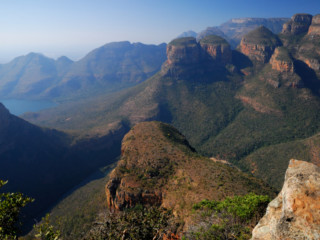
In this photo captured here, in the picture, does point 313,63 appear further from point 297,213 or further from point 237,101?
point 297,213

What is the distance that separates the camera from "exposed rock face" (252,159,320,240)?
1017cm

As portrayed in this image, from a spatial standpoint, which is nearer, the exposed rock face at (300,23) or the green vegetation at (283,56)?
the green vegetation at (283,56)

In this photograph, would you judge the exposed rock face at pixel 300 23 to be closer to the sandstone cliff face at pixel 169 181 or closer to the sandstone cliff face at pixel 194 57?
the sandstone cliff face at pixel 194 57

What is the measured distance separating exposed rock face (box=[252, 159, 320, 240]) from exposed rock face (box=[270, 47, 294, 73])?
12217 cm

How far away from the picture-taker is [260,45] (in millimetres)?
139000

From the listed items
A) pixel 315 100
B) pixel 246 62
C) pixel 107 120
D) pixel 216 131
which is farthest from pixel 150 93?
pixel 315 100

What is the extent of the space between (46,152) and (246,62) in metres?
142

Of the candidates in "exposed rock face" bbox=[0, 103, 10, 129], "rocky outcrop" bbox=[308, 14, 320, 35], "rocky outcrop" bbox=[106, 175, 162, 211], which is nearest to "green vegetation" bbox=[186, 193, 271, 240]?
"rocky outcrop" bbox=[106, 175, 162, 211]

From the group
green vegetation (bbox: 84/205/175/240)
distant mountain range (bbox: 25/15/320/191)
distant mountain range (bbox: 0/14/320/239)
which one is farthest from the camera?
distant mountain range (bbox: 25/15/320/191)

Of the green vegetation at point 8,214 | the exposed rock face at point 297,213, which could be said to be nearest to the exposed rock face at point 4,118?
the green vegetation at point 8,214

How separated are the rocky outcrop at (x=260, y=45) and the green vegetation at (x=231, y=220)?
463 feet

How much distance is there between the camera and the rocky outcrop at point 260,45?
138000 mm

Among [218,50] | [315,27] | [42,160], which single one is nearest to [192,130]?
[218,50]

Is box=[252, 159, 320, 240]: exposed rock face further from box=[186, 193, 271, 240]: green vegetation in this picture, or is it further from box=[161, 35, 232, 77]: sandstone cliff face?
box=[161, 35, 232, 77]: sandstone cliff face
